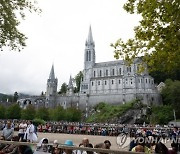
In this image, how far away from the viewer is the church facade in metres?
82.1

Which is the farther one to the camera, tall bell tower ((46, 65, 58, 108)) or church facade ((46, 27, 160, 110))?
tall bell tower ((46, 65, 58, 108))

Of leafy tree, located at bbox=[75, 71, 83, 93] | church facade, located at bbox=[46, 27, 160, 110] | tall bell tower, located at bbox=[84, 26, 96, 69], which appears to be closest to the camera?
church facade, located at bbox=[46, 27, 160, 110]

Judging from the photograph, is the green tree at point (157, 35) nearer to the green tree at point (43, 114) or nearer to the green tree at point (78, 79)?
the green tree at point (43, 114)

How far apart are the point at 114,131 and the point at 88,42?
75169 millimetres

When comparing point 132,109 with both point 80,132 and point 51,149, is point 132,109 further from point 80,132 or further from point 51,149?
point 51,149

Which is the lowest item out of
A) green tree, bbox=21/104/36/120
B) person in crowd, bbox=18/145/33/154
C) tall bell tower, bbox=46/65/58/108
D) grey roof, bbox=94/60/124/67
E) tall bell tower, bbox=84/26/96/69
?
person in crowd, bbox=18/145/33/154

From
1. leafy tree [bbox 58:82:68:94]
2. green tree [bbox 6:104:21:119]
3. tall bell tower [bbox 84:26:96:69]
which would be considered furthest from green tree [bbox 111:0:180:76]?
leafy tree [bbox 58:82:68:94]

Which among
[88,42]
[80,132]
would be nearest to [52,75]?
[88,42]

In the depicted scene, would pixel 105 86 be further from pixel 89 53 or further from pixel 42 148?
pixel 42 148

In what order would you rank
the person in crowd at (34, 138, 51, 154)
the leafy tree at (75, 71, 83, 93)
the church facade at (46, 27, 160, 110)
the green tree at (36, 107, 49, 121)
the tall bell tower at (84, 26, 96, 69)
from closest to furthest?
the person in crowd at (34, 138, 51, 154)
the green tree at (36, 107, 49, 121)
the church facade at (46, 27, 160, 110)
the tall bell tower at (84, 26, 96, 69)
the leafy tree at (75, 71, 83, 93)

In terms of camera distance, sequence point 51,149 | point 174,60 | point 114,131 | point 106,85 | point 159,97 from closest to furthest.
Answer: point 51,149
point 174,60
point 114,131
point 159,97
point 106,85

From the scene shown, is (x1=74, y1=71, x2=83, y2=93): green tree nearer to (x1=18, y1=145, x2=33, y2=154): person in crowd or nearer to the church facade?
the church facade

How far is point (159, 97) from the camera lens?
80250 millimetres

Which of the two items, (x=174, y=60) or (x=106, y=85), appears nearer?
(x=174, y=60)
